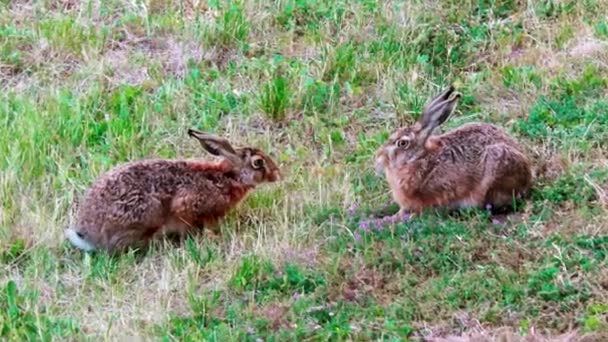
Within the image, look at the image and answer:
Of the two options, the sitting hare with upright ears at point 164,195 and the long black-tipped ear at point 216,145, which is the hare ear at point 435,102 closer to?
the sitting hare with upright ears at point 164,195

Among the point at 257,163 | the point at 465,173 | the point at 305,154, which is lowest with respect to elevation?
the point at 305,154

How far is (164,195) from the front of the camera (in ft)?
27.4

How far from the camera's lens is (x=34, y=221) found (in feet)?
27.1

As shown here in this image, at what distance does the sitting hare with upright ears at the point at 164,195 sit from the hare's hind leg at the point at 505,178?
1543 mm

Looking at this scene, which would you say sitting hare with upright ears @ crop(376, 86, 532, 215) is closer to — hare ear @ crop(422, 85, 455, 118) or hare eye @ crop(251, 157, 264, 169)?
hare ear @ crop(422, 85, 455, 118)

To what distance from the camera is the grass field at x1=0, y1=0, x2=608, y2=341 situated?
22.8ft

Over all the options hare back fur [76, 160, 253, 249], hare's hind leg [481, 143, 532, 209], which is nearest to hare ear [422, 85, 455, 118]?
hare's hind leg [481, 143, 532, 209]

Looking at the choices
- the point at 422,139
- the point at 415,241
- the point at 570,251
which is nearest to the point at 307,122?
the point at 422,139

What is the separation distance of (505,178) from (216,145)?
2000 millimetres

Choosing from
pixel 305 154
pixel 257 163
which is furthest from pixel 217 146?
pixel 305 154

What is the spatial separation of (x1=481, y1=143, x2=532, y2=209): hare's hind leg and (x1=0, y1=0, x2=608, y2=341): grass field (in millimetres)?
174

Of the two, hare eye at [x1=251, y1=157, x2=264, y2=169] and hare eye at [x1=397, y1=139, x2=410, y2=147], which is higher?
hare eye at [x1=397, y1=139, x2=410, y2=147]

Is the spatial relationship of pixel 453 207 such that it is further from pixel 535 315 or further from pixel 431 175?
pixel 535 315

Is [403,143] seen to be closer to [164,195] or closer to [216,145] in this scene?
[216,145]
